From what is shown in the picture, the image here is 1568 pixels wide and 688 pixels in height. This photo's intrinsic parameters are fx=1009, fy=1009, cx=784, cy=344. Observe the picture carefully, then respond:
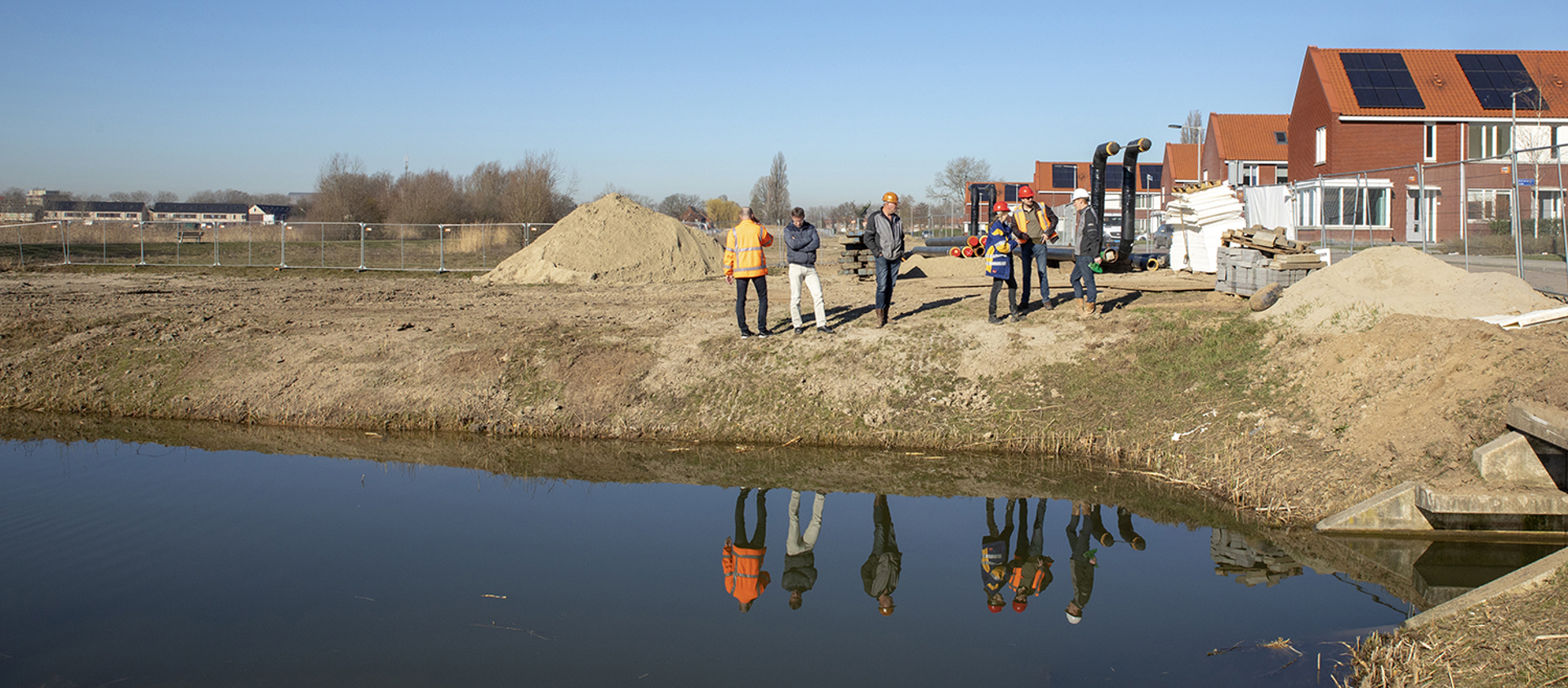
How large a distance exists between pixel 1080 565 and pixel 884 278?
20.6ft

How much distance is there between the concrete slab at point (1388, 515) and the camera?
791 cm

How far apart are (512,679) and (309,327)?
1093 centimetres

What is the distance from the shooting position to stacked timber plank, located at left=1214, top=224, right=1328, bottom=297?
521 inches

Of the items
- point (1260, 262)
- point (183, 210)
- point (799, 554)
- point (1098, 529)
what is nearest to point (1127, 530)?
point (1098, 529)

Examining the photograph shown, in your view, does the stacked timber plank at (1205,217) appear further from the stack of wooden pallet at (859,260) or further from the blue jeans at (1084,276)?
the stack of wooden pallet at (859,260)

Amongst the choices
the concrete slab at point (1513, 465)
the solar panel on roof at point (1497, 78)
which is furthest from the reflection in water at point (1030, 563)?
the solar panel on roof at point (1497, 78)

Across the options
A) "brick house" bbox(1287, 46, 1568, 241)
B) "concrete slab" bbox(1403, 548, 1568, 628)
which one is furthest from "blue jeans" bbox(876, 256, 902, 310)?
"brick house" bbox(1287, 46, 1568, 241)

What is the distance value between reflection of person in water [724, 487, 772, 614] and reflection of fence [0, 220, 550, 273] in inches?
894

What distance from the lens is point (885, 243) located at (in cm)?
1275

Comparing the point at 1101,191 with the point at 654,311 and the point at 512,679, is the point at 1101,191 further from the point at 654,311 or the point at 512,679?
the point at 512,679

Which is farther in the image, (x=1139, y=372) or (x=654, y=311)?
(x=654, y=311)

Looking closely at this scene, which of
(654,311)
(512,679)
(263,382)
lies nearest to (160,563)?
(512,679)

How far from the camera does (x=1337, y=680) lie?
220 inches

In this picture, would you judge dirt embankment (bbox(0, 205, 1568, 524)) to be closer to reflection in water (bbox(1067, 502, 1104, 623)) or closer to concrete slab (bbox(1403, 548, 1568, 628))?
reflection in water (bbox(1067, 502, 1104, 623))
